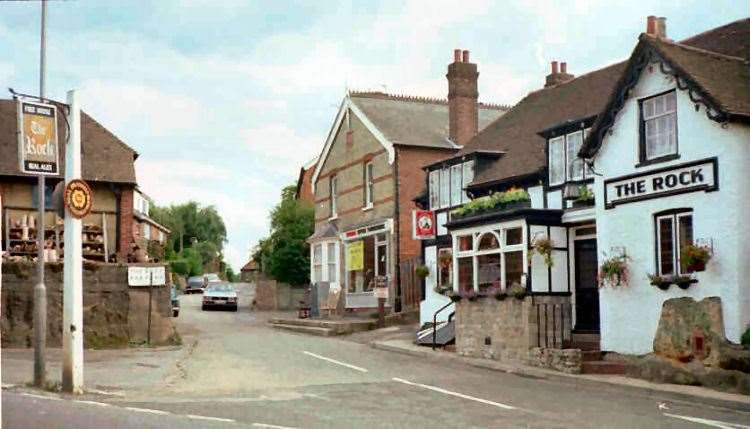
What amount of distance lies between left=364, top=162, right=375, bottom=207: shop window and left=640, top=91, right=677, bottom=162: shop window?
19105 mm

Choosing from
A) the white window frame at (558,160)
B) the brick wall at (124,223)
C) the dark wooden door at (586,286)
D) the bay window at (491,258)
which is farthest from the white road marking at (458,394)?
the brick wall at (124,223)

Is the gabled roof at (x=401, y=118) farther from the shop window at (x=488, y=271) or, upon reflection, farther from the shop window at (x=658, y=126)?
the shop window at (x=658, y=126)

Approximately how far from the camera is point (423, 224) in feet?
97.7

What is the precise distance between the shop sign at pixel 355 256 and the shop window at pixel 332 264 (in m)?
1.23

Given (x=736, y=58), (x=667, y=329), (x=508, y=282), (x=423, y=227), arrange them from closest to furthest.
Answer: (x=667, y=329)
(x=736, y=58)
(x=508, y=282)
(x=423, y=227)

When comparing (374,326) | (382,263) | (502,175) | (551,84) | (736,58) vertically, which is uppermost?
(551,84)

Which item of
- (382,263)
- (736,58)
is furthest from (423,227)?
(736,58)

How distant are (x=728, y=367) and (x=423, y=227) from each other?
15.1 meters

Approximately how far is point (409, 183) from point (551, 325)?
1517 cm

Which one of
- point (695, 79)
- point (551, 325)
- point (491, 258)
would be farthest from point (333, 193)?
point (695, 79)

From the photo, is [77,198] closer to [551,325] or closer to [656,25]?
[551,325]

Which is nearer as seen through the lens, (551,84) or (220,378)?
(220,378)

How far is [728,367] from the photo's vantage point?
15.7 metres

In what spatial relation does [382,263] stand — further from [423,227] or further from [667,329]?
[667,329]
